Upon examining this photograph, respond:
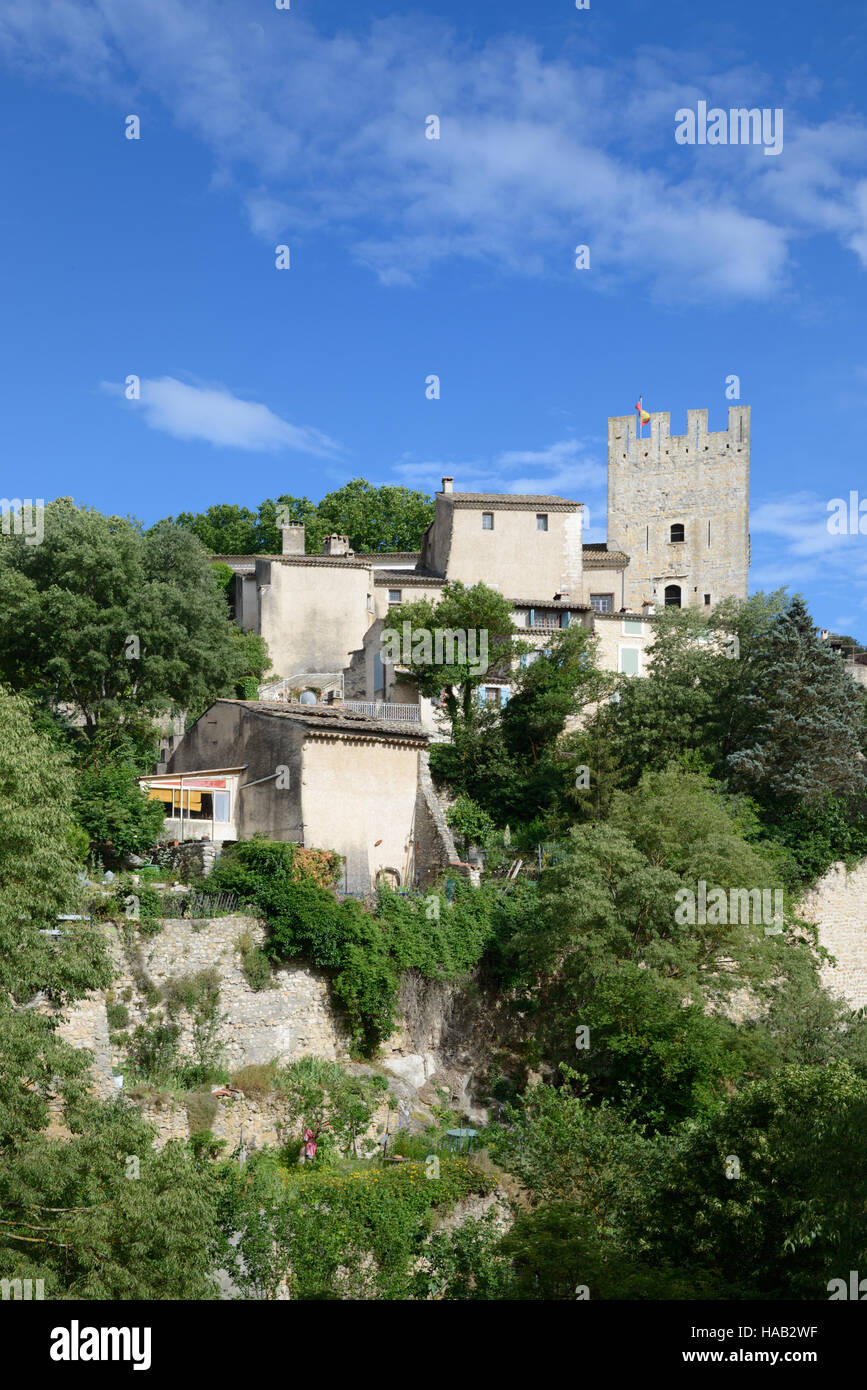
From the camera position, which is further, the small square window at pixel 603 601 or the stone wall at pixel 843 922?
the small square window at pixel 603 601

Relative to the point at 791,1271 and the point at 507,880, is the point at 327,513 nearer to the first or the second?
the point at 507,880

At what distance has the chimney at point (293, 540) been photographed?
55656 mm

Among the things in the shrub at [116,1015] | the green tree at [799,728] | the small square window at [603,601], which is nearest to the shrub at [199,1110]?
the shrub at [116,1015]

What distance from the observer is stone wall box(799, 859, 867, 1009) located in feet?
122

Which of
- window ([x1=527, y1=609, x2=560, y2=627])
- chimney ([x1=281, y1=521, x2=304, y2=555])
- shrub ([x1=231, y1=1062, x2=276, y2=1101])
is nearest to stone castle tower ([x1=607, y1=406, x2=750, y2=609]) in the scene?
window ([x1=527, y1=609, x2=560, y2=627])

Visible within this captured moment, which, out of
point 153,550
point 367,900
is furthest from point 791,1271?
point 153,550

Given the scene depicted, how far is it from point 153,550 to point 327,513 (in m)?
29.0

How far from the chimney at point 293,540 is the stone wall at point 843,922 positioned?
27502mm

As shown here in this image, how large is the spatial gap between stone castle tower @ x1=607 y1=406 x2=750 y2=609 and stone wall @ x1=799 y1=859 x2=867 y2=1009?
2606cm

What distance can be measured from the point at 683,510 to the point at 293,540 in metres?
20.5

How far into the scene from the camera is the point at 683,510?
64125 millimetres

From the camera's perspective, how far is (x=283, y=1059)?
26.7 meters

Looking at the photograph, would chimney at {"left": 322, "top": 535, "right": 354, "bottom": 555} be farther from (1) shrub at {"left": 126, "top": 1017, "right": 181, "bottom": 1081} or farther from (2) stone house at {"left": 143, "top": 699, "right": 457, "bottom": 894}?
(1) shrub at {"left": 126, "top": 1017, "right": 181, "bottom": 1081}

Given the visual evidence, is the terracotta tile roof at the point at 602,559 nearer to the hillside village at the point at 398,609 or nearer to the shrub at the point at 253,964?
the hillside village at the point at 398,609
